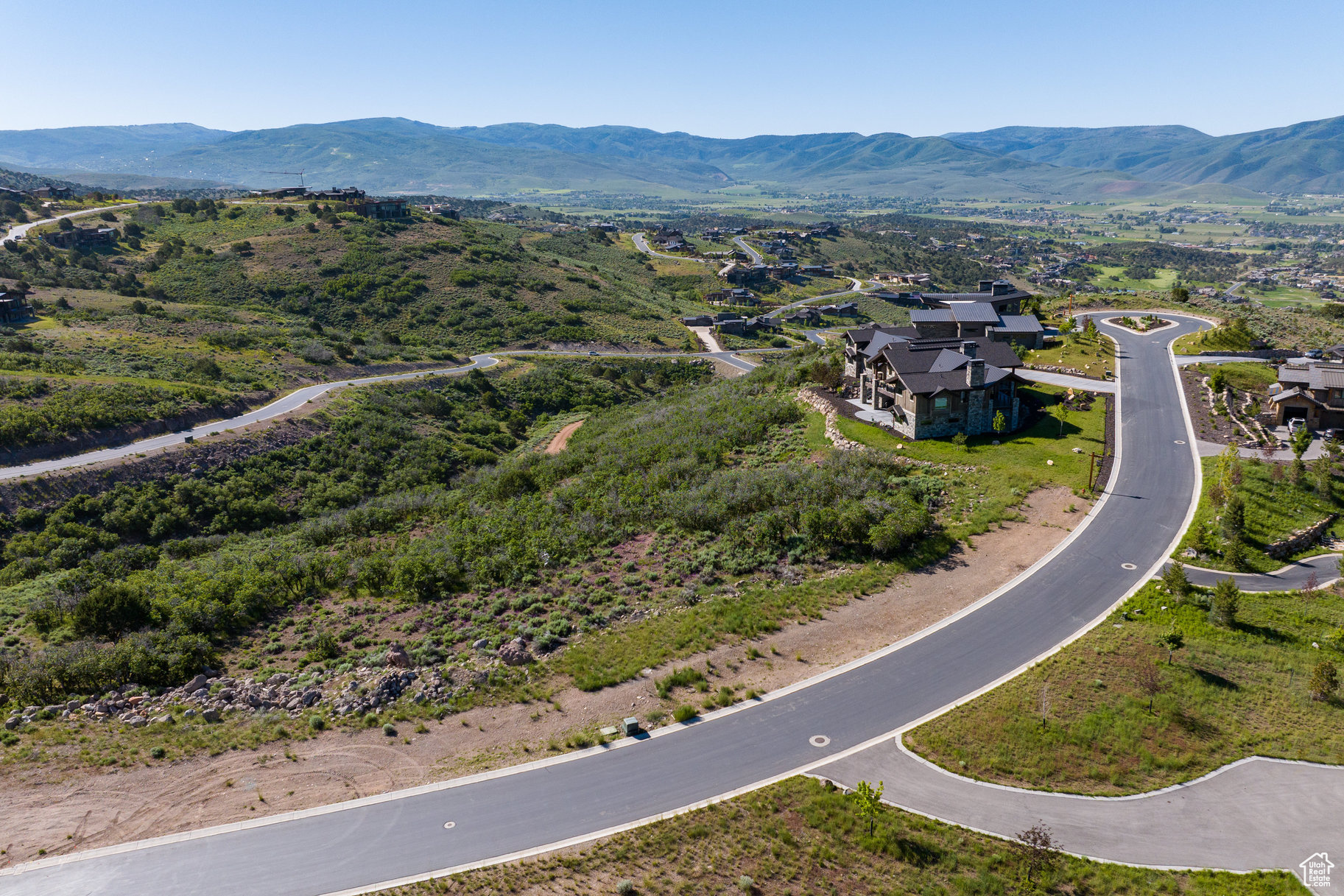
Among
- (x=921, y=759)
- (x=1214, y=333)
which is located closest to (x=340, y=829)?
(x=921, y=759)

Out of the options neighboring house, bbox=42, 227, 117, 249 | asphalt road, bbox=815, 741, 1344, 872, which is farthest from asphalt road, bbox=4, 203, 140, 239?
asphalt road, bbox=815, 741, 1344, 872

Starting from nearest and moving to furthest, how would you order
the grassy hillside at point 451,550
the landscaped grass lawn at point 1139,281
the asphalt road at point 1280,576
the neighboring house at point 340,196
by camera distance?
1. the grassy hillside at point 451,550
2. the asphalt road at point 1280,576
3. the neighboring house at point 340,196
4. the landscaped grass lawn at point 1139,281

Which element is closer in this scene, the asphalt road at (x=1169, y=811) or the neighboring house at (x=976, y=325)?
the asphalt road at (x=1169, y=811)

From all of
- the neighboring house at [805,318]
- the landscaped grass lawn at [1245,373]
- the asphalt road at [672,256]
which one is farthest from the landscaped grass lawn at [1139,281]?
the landscaped grass lawn at [1245,373]

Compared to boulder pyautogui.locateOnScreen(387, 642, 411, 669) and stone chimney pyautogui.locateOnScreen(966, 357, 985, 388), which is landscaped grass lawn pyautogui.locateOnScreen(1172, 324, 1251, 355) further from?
boulder pyautogui.locateOnScreen(387, 642, 411, 669)

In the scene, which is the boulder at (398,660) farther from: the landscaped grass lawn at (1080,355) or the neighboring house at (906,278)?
the neighboring house at (906,278)

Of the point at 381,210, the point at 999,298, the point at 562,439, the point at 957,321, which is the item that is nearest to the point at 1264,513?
the point at 957,321

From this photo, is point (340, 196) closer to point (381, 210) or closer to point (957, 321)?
point (381, 210)
